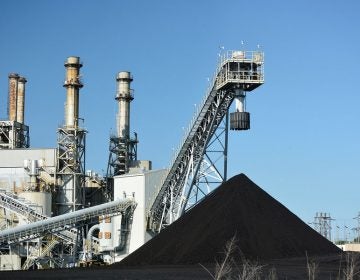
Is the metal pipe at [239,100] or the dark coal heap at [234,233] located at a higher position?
the metal pipe at [239,100]

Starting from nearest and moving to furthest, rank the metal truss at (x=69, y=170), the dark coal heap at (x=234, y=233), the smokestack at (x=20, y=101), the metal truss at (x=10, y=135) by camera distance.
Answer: the dark coal heap at (x=234, y=233), the metal truss at (x=69, y=170), the metal truss at (x=10, y=135), the smokestack at (x=20, y=101)

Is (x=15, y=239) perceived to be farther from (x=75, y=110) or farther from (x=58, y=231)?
(x=75, y=110)

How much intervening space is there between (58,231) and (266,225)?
22280 mm

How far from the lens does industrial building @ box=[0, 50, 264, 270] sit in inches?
1532

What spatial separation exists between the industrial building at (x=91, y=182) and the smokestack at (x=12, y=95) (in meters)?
0.09

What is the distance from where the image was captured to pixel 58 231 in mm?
44438

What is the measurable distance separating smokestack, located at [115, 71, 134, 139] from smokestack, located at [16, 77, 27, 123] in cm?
904

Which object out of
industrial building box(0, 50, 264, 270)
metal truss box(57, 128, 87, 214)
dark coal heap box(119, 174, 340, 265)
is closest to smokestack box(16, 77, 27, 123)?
industrial building box(0, 50, 264, 270)

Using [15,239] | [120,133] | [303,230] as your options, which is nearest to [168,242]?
[303,230]

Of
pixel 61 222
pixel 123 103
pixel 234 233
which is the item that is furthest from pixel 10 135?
pixel 234 233

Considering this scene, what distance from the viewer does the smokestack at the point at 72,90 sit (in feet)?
177

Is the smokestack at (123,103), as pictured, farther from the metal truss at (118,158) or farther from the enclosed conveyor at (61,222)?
the enclosed conveyor at (61,222)

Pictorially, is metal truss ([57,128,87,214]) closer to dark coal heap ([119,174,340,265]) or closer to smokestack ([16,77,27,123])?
smokestack ([16,77,27,123])

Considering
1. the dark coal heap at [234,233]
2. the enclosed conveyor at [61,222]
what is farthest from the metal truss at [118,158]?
the dark coal heap at [234,233]
